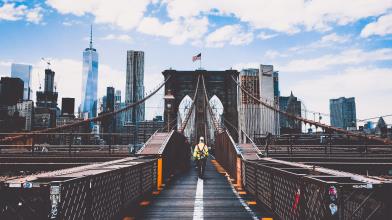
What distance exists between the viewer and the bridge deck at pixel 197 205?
21.4 ft

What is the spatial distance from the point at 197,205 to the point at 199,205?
0.05 metres

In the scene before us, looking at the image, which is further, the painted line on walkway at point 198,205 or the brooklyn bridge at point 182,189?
the painted line on walkway at point 198,205

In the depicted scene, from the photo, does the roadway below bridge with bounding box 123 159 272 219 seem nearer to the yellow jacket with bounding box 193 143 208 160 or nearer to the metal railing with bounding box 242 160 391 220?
the metal railing with bounding box 242 160 391 220

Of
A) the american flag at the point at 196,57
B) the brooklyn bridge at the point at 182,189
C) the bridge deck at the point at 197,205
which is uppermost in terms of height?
the american flag at the point at 196,57

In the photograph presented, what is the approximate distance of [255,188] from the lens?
309 inches

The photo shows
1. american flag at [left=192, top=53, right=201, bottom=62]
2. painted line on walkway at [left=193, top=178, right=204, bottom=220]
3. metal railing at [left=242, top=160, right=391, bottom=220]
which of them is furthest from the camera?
american flag at [left=192, top=53, right=201, bottom=62]

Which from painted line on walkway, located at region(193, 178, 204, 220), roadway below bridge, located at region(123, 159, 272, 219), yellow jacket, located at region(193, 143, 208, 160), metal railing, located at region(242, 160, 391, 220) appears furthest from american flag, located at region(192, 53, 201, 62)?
metal railing, located at region(242, 160, 391, 220)

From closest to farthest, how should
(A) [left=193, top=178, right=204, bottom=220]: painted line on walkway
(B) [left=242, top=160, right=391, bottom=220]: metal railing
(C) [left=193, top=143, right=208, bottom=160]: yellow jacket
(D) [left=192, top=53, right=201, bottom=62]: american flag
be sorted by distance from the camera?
(B) [left=242, top=160, right=391, bottom=220]: metal railing < (A) [left=193, top=178, right=204, bottom=220]: painted line on walkway < (C) [left=193, top=143, right=208, bottom=160]: yellow jacket < (D) [left=192, top=53, right=201, bottom=62]: american flag

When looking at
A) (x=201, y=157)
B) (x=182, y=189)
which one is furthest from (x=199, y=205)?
(x=201, y=157)

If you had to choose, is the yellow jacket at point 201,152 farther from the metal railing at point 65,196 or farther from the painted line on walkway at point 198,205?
the metal railing at point 65,196

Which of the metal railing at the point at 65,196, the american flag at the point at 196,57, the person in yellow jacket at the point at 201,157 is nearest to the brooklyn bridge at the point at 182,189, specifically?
the metal railing at the point at 65,196

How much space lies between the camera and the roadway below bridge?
6521mm

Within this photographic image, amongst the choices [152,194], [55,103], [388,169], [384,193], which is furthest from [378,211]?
[55,103]

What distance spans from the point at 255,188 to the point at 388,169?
8629 millimetres
